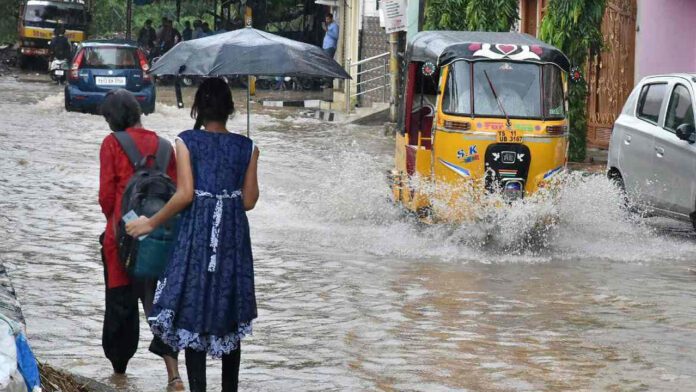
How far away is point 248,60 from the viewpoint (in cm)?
1022

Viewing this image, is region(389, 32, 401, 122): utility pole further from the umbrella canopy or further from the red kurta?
the red kurta

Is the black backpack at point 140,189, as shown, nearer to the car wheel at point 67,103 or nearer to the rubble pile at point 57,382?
the rubble pile at point 57,382

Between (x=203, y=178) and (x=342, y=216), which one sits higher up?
(x=203, y=178)

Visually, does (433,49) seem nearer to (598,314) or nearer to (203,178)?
(598,314)

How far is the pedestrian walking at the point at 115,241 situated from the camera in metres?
7.66

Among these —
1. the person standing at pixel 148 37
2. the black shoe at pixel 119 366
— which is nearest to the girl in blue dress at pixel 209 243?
the black shoe at pixel 119 366

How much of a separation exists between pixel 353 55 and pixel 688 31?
16425 millimetres

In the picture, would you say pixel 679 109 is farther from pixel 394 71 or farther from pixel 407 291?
pixel 394 71

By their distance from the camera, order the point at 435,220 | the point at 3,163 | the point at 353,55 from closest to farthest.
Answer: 1. the point at 435,220
2. the point at 3,163
3. the point at 353,55

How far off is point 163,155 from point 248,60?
104 inches

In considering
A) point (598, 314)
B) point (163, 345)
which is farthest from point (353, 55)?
point (163, 345)

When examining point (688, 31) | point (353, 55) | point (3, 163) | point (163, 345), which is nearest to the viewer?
point (163, 345)

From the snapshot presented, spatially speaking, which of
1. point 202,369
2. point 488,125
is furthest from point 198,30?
point 202,369

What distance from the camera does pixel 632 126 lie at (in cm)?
1545
